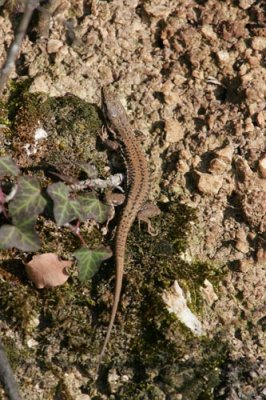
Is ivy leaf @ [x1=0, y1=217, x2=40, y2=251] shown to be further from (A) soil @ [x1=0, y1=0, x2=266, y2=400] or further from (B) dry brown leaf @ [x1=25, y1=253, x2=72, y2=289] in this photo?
(A) soil @ [x1=0, y1=0, x2=266, y2=400]

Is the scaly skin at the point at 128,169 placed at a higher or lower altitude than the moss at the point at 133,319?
higher

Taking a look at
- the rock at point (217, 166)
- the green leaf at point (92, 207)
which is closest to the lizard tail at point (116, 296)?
the green leaf at point (92, 207)

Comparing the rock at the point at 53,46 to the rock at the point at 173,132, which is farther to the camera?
the rock at the point at 53,46

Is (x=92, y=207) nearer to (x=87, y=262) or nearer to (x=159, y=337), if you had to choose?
(x=87, y=262)

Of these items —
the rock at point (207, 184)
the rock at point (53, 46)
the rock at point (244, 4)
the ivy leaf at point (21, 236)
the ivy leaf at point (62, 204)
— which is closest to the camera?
the ivy leaf at point (21, 236)

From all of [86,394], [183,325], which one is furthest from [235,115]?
[86,394]

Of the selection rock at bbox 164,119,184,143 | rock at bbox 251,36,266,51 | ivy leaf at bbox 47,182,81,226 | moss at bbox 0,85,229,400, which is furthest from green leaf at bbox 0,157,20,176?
rock at bbox 251,36,266,51

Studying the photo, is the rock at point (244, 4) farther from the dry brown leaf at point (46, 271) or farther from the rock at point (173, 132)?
the dry brown leaf at point (46, 271)

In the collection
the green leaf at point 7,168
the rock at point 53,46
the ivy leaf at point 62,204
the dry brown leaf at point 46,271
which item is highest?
the green leaf at point 7,168
